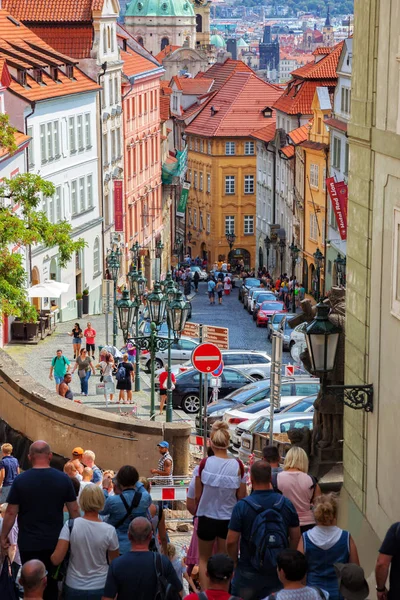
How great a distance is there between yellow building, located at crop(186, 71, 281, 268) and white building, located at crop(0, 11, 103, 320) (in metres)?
38.6

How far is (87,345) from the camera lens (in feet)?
121

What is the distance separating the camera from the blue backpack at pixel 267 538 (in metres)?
9.18

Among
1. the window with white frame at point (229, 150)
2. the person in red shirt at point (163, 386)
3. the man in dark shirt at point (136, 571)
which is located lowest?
the window with white frame at point (229, 150)

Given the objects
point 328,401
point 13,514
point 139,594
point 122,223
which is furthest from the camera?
point 122,223

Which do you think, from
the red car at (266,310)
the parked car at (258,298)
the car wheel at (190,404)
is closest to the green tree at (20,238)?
the car wheel at (190,404)

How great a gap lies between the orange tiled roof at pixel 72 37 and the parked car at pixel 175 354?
24.7 metres

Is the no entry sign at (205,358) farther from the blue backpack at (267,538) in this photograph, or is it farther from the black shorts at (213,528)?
the blue backpack at (267,538)

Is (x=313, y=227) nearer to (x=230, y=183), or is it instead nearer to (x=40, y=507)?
(x=230, y=183)

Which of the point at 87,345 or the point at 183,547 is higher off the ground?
the point at 183,547

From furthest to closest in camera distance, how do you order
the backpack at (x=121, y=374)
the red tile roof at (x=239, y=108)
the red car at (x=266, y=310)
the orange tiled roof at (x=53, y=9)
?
the red tile roof at (x=239, y=108) < the orange tiled roof at (x=53, y=9) < the red car at (x=266, y=310) < the backpack at (x=121, y=374)

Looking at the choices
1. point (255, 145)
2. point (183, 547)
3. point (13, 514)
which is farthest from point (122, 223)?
point (13, 514)

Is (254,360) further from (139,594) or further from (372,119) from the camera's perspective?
(139,594)

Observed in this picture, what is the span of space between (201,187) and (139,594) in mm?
95313

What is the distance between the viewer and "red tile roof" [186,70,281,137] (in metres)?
96.5
